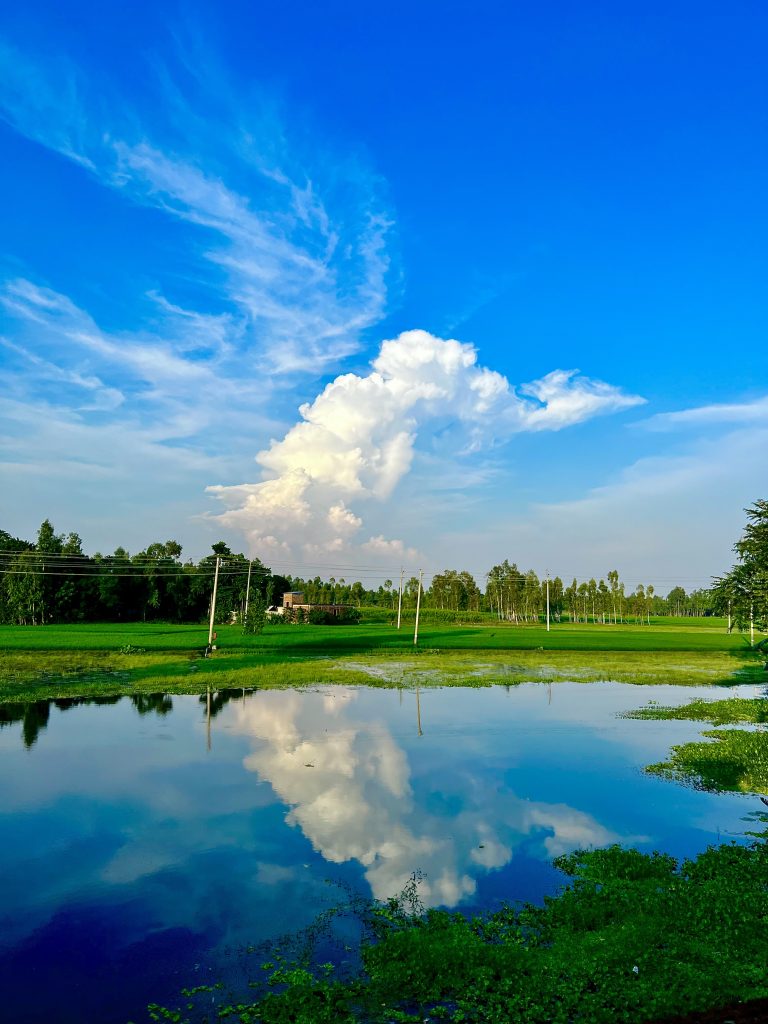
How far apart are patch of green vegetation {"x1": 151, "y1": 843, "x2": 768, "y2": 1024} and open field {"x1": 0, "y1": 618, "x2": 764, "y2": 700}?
105 feet

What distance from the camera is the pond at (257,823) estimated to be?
11328mm

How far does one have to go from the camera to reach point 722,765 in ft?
76.1

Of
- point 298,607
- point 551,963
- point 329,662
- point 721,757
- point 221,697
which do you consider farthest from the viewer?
point 298,607

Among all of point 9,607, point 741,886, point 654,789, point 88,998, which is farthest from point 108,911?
point 9,607

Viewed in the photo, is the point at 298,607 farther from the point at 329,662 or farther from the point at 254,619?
the point at 329,662

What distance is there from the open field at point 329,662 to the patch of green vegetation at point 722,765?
21998mm

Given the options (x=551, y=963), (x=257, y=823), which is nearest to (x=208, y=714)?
(x=257, y=823)

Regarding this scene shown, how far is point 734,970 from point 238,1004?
780cm

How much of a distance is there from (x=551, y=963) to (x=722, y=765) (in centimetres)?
1625

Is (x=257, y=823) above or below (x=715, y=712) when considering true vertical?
below

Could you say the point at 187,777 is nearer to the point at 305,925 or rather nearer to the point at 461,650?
the point at 305,925

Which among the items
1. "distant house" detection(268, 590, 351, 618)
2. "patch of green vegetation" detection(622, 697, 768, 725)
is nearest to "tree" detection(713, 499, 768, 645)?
"patch of green vegetation" detection(622, 697, 768, 725)

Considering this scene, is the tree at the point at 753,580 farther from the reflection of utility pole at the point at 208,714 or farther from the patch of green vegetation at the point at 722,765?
the reflection of utility pole at the point at 208,714

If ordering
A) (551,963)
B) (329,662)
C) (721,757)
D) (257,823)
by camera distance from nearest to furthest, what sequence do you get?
(551,963)
(257,823)
(721,757)
(329,662)
